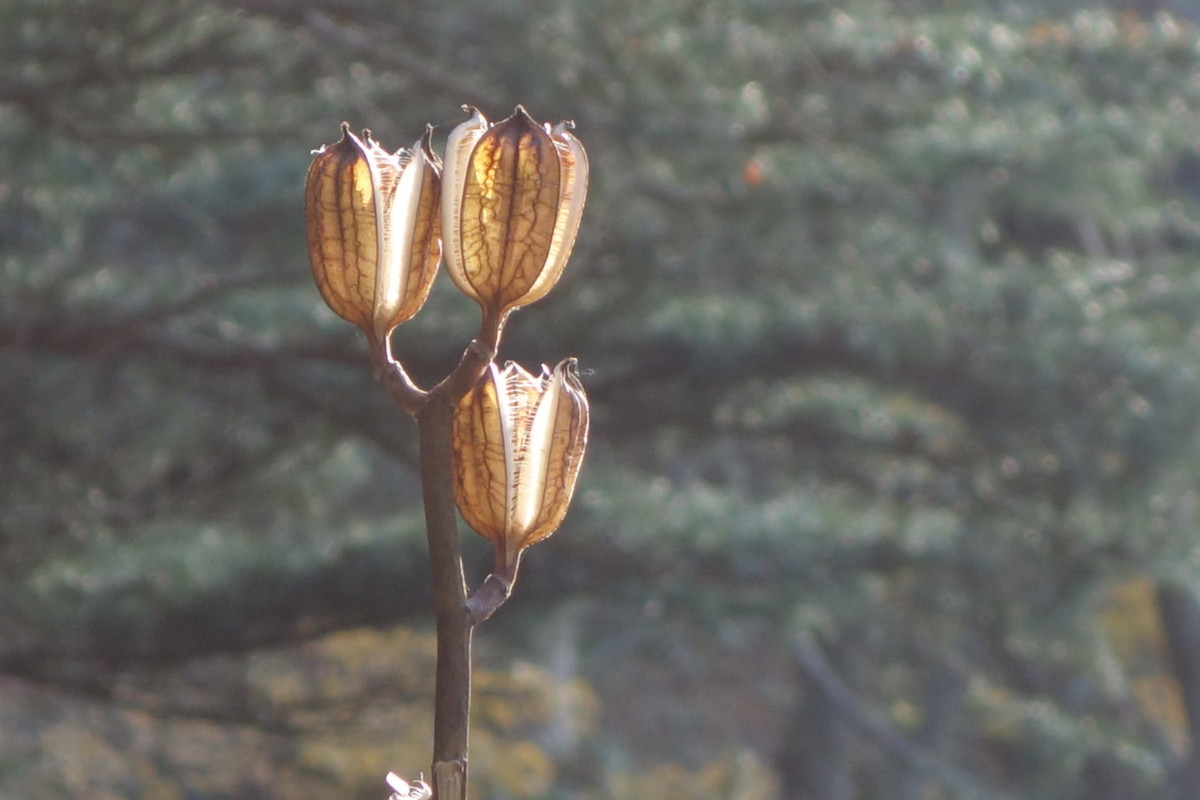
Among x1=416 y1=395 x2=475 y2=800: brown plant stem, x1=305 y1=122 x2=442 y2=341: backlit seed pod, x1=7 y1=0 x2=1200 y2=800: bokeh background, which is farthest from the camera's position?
x1=7 y1=0 x2=1200 y2=800: bokeh background

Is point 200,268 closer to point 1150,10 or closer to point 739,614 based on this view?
point 739,614

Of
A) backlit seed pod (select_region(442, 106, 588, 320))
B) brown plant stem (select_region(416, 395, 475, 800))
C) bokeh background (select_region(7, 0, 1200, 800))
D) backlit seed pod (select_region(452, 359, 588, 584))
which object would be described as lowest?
brown plant stem (select_region(416, 395, 475, 800))

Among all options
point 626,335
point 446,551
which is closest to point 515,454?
point 446,551

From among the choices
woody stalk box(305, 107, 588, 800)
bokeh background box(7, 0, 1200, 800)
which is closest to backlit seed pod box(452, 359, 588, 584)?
woody stalk box(305, 107, 588, 800)

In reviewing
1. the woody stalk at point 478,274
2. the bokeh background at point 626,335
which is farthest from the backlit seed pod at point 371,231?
the bokeh background at point 626,335

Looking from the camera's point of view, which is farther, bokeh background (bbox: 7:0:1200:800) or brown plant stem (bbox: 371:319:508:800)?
bokeh background (bbox: 7:0:1200:800)

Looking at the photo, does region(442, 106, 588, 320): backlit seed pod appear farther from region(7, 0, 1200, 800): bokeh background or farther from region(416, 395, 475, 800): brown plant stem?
region(7, 0, 1200, 800): bokeh background

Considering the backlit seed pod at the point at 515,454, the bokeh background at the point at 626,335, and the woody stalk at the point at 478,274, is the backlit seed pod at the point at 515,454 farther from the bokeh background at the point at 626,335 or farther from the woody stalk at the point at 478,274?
the bokeh background at the point at 626,335
